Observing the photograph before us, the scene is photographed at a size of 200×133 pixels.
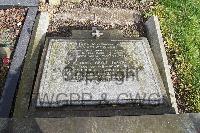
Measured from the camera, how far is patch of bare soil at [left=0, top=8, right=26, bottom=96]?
6.13 m

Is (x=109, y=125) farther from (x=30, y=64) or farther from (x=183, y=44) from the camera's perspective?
(x=183, y=44)

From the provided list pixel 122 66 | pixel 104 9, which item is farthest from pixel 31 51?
pixel 104 9

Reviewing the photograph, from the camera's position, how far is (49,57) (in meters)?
5.51

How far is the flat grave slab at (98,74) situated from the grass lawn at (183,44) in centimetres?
85

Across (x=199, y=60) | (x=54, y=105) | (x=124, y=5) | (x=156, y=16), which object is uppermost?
(x=124, y=5)

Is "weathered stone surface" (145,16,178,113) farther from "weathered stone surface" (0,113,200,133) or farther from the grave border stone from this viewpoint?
the grave border stone

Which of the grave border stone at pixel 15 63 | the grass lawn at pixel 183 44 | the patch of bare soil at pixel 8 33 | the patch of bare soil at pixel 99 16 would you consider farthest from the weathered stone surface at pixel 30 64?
the grass lawn at pixel 183 44

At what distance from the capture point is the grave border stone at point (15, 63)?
534 centimetres

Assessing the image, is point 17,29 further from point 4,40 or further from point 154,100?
point 154,100

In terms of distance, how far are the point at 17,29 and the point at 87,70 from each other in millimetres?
2359

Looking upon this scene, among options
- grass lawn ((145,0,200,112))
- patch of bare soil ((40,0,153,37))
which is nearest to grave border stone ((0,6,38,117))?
patch of bare soil ((40,0,153,37))

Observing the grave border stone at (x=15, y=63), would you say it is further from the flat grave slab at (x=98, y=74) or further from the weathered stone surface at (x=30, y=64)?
the flat grave slab at (x=98, y=74)

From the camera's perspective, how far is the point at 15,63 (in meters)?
6.07

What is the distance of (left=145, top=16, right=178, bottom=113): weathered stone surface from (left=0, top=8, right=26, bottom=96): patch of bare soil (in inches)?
98.9
